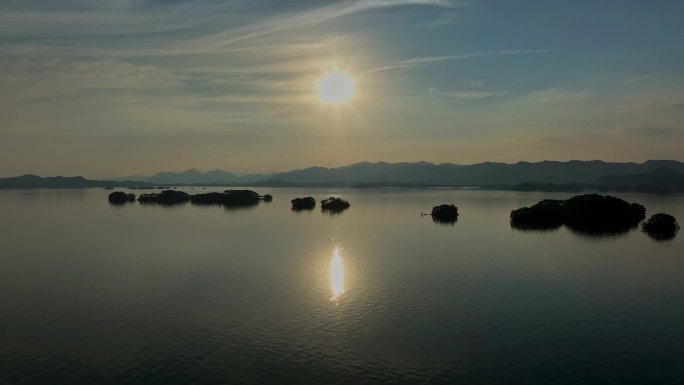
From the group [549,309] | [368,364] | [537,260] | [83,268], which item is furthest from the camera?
[537,260]

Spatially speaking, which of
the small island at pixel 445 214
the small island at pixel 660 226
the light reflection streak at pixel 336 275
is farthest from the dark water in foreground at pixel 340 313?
the small island at pixel 445 214

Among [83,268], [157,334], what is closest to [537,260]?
[157,334]

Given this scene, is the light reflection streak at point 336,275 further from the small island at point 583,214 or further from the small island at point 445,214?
the small island at point 583,214

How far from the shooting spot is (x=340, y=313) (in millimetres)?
56312

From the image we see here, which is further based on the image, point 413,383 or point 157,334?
point 157,334

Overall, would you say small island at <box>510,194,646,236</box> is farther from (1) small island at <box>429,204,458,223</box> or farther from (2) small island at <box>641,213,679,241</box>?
(1) small island at <box>429,204,458,223</box>

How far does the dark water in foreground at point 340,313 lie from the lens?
40125 millimetres

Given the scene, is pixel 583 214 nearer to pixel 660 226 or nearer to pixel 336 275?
pixel 660 226

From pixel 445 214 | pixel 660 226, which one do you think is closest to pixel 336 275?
pixel 445 214

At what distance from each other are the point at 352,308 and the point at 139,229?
108 m

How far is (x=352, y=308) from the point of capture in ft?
193

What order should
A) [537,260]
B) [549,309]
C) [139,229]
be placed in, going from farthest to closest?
1. [139,229]
2. [537,260]
3. [549,309]

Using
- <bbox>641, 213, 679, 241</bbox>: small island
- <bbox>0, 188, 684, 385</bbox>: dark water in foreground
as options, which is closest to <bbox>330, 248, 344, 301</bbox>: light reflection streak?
<bbox>0, 188, 684, 385</bbox>: dark water in foreground

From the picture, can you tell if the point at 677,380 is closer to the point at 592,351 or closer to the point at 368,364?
the point at 592,351
